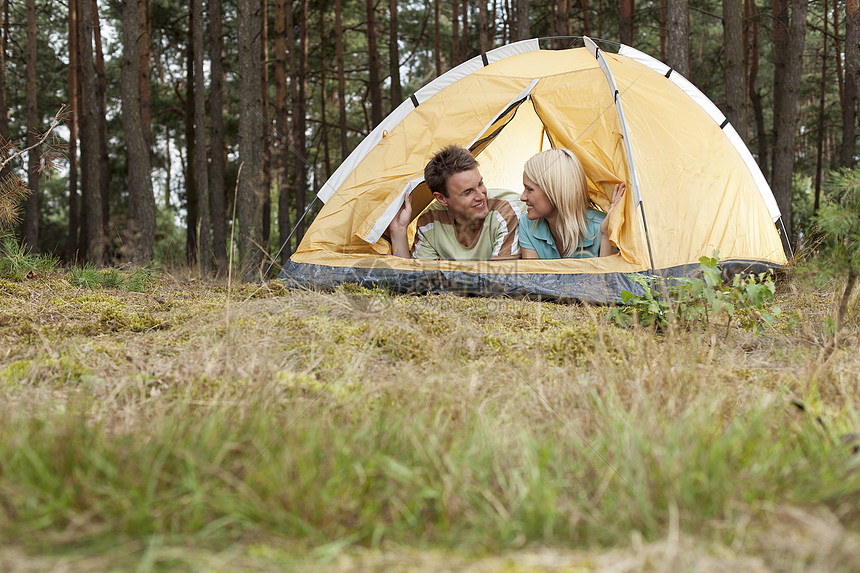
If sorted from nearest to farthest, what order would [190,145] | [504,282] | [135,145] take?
[504,282] → [135,145] → [190,145]

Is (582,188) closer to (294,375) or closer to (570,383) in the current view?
(570,383)

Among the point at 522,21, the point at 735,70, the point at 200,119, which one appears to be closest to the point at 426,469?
the point at 735,70

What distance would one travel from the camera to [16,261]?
484 centimetres

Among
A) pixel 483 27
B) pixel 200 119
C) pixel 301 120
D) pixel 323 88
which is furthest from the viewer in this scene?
pixel 323 88

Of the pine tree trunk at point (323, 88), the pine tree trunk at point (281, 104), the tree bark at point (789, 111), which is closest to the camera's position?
the tree bark at point (789, 111)

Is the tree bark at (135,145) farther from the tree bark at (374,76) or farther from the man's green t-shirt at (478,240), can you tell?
the man's green t-shirt at (478,240)

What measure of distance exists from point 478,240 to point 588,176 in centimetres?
94

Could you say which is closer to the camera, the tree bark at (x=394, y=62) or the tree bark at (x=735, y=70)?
the tree bark at (x=735, y=70)

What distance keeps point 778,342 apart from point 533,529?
239 cm

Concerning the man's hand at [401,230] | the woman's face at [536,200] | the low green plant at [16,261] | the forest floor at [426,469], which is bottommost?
the forest floor at [426,469]

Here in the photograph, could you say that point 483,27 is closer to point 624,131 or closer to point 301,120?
point 301,120

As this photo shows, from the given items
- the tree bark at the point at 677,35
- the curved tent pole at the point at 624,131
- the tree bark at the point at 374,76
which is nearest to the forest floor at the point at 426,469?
the curved tent pole at the point at 624,131

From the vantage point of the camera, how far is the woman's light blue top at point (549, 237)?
15.0ft

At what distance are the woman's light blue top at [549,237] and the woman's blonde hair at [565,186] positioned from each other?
0.07 meters
